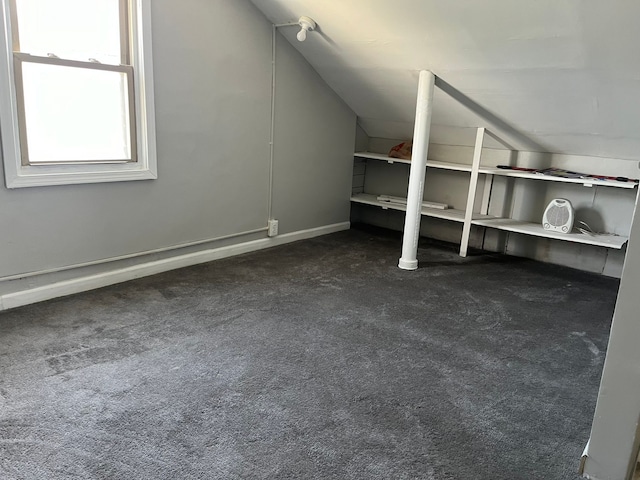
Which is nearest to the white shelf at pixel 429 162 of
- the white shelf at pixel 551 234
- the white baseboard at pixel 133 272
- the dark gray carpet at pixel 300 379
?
the white shelf at pixel 551 234

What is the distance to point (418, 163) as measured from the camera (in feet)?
12.3

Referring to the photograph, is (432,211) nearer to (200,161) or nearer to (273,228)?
(273,228)

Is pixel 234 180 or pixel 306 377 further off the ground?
pixel 234 180

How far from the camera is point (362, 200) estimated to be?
4.96 m

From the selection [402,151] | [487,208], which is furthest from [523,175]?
[402,151]

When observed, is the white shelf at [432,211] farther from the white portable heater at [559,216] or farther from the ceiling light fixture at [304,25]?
the ceiling light fixture at [304,25]

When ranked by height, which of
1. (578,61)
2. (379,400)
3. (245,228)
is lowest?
(379,400)

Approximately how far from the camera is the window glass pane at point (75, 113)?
278 cm

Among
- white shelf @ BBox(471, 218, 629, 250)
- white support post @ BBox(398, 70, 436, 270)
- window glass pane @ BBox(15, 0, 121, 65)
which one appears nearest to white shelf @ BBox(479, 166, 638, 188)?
white shelf @ BBox(471, 218, 629, 250)

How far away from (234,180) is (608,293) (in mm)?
2950

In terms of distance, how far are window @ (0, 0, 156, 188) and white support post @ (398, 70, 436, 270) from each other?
1905mm

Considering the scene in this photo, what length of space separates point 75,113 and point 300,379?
2.12m

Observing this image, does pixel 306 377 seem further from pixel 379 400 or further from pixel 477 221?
pixel 477 221

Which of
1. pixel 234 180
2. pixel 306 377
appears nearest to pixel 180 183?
pixel 234 180
